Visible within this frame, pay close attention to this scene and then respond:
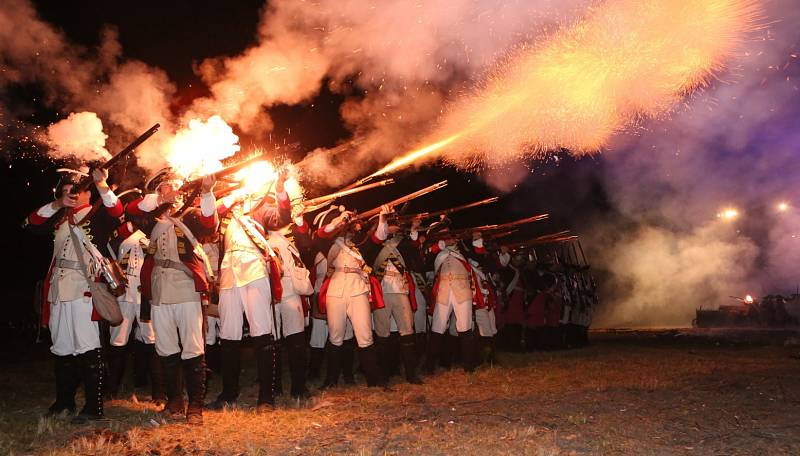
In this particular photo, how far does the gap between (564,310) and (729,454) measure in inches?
493

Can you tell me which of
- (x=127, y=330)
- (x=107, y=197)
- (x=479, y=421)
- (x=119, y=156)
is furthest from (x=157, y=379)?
(x=479, y=421)

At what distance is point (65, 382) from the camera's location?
18.7 feet

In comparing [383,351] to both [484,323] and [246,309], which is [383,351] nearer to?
[484,323]

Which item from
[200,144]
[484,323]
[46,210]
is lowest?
[484,323]

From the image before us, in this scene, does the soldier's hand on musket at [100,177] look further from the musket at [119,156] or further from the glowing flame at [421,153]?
the glowing flame at [421,153]

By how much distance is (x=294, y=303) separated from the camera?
7.43m

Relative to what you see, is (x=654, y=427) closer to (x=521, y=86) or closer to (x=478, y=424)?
(x=478, y=424)

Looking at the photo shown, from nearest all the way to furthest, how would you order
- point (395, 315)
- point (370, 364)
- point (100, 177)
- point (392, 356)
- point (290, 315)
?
point (100, 177), point (290, 315), point (370, 364), point (395, 315), point (392, 356)

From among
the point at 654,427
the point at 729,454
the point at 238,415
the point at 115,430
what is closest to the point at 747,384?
the point at 654,427

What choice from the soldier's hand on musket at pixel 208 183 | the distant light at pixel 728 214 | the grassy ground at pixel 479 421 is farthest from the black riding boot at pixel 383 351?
the distant light at pixel 728 214

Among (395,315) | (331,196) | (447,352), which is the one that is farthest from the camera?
(447,352)

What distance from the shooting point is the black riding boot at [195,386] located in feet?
18.1

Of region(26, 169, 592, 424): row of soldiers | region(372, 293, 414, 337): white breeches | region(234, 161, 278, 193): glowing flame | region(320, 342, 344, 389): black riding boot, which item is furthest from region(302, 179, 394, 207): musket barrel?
region(320, 342, 344, 389): black riding boot

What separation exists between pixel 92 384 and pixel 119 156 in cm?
208
